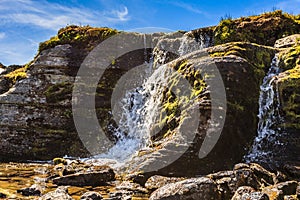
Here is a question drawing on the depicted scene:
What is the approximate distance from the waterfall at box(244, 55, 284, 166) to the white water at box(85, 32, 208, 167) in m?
4.90

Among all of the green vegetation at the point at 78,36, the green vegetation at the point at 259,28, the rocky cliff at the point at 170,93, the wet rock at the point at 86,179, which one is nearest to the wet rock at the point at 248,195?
the rocky cliff at the point at 170,93

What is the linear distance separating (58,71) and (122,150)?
7.79 meters

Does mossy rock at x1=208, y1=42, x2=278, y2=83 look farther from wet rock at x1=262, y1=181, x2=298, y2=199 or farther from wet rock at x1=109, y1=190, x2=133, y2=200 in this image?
wet rock at x1=109, y1=190, x2=133, y2=200

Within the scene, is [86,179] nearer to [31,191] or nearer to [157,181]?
[31,191]

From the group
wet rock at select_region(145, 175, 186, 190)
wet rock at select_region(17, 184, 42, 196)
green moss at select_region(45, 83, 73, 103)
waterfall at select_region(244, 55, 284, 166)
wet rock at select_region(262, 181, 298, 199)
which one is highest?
green moss at select_region(45, 83, 73, 103)

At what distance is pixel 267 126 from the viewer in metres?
13.4

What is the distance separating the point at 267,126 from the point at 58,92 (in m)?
13.9

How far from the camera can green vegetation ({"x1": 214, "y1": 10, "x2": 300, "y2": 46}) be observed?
69.3ft

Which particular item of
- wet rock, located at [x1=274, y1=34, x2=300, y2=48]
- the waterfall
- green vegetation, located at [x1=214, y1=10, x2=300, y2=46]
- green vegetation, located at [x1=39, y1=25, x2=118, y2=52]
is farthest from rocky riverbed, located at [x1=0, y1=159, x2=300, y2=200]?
green vegetation, located at [x1=39, y1=25, x2=118, y2=52]

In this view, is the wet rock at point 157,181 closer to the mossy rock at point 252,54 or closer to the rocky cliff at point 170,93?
the rocky cliff at point 170,93

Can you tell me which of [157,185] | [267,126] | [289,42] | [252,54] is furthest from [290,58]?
[157,185]

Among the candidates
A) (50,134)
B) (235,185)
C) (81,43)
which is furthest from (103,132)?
(235,185)

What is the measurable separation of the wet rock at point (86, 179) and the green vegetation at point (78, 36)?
1546 centimetres

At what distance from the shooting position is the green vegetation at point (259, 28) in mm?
21109
